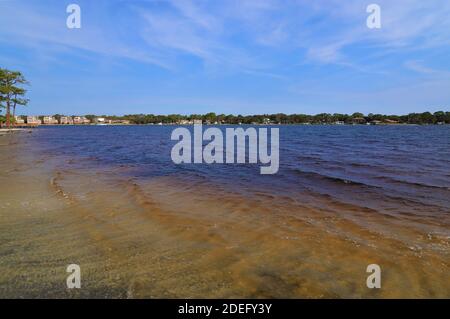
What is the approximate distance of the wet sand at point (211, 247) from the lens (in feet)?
14.5

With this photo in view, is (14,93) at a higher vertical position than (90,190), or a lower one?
higher

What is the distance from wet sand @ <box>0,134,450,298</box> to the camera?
443 centimetres

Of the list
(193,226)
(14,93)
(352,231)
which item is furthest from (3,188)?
(14,93)

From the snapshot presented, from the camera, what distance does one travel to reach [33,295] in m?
3.95

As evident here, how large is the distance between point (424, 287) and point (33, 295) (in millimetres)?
5786

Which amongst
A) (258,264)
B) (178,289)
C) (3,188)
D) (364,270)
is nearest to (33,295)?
(178,289)

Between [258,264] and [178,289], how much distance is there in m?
1.63

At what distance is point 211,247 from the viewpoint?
6.05m

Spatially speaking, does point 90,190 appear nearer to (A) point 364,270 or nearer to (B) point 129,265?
(B) point 129,265
